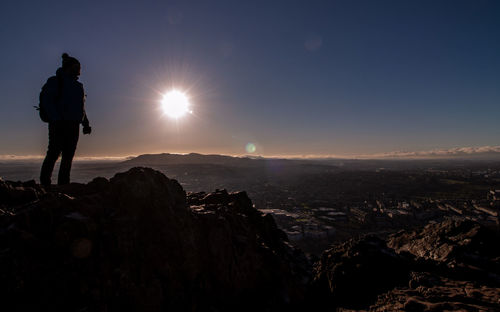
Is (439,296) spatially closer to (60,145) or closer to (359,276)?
(359,276)

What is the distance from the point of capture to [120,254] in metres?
5.20

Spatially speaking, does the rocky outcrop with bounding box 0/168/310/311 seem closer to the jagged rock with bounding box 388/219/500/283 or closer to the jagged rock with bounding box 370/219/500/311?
the jagged rock with bounding box 370/219/500/311

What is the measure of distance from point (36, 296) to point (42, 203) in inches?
76.5

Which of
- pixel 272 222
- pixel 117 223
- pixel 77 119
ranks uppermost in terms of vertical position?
pixel 77 119

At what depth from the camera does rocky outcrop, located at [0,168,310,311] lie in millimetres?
4145

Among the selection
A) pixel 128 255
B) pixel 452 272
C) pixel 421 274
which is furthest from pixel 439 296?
pixel 128 255

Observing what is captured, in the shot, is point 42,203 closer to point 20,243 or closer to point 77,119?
point 20,243

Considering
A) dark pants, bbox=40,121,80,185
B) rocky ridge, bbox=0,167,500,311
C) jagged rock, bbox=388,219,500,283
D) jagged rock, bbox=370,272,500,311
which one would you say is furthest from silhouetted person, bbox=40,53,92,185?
jagged rock, bbox=388,219,500,283

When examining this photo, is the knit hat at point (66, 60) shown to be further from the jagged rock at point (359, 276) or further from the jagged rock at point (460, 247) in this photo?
the jagged rock at point (460, 247)

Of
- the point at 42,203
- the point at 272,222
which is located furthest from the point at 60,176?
the point at 272,222

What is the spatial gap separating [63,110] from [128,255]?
468 centimetres

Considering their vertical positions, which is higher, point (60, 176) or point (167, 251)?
point (60, 176)

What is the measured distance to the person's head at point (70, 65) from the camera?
6.68m

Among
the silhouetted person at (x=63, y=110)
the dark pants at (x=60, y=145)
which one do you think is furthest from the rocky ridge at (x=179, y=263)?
the silhouetted person at (x=63, y=110)
